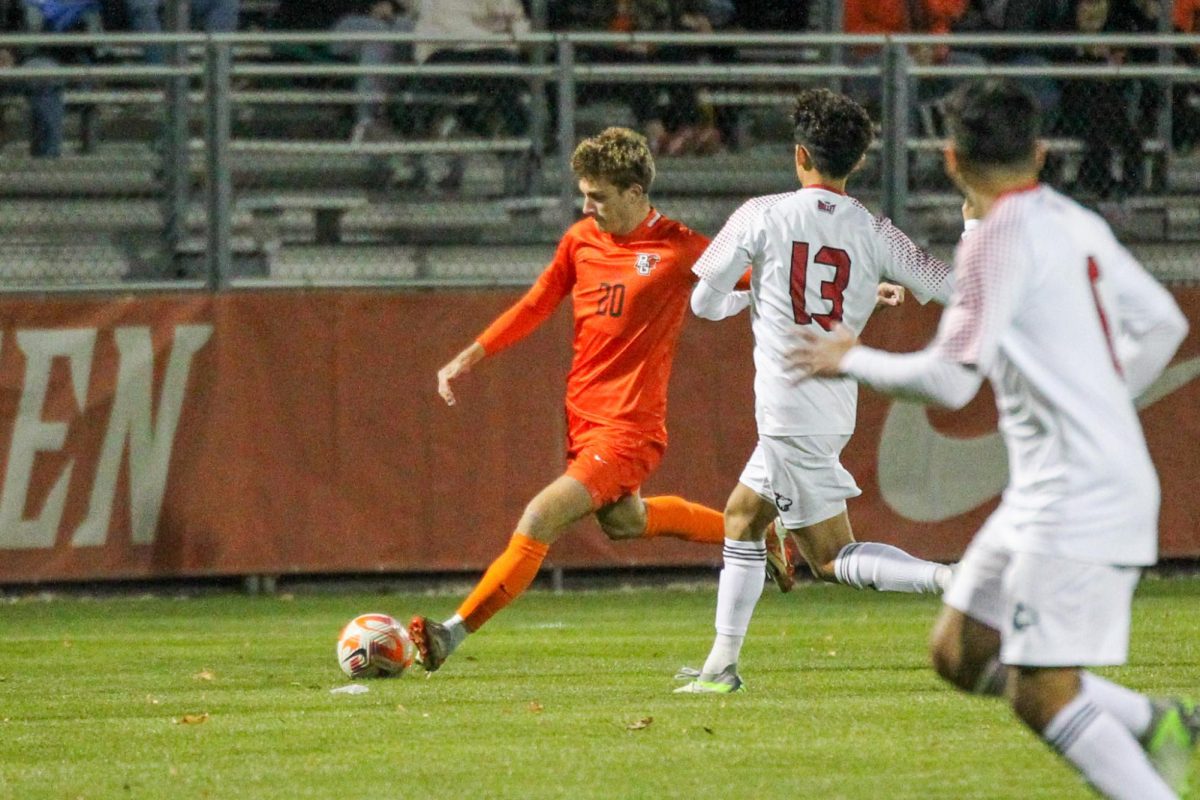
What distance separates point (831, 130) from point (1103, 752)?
3.61 meters

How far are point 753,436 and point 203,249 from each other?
374 centimetres

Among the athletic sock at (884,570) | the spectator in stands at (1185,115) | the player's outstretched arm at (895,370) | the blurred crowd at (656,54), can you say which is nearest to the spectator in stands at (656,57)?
the blurred crowd at (656,54)

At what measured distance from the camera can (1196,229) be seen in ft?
45.9

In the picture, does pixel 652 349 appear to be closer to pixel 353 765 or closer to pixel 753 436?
pixel 353 765

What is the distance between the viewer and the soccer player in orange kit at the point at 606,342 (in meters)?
8.68

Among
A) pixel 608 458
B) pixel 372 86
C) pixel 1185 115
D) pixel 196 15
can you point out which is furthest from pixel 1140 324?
pixel 196 15

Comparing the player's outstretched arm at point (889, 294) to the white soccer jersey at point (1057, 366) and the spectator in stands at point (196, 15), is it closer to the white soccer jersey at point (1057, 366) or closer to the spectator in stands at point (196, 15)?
the white soccer jersey at point (1057, 366)

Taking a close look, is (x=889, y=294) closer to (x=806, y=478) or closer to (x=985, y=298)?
(x=806, y=478)

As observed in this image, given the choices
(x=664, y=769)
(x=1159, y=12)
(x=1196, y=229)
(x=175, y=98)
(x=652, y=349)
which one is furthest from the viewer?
(x=1159, y=12)

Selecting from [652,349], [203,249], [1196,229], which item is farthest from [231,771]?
[1196,229]

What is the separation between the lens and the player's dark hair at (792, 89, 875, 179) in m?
7.77

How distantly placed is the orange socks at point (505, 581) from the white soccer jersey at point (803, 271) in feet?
4.16

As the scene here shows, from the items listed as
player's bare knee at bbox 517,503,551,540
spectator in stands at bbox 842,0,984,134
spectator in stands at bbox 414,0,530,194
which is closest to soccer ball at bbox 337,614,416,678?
player's bare knee at bbox 517,503,551,540

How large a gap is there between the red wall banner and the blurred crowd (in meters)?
1.21
